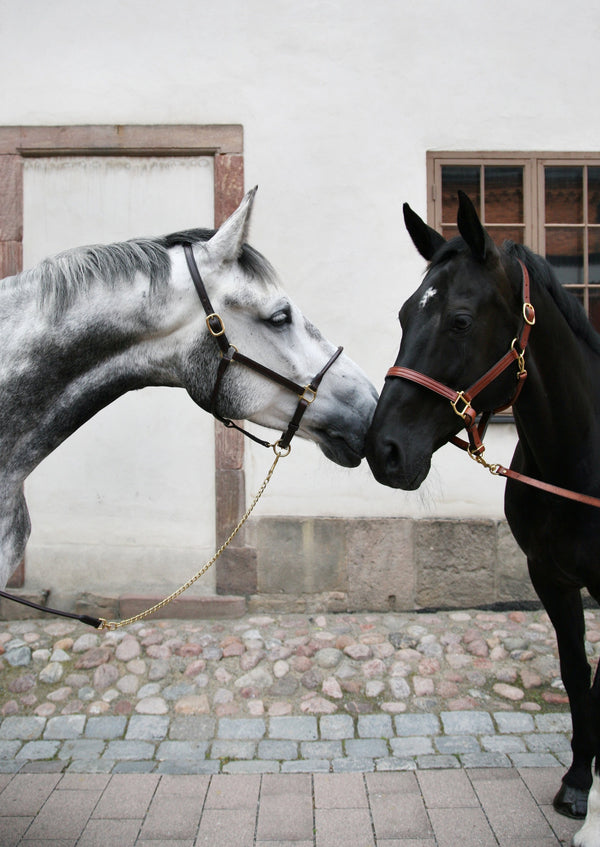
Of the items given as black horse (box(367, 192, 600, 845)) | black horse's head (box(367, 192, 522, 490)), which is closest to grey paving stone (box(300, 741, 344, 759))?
black horse (box(367, 192, 600, 845))

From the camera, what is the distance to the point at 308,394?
80.3 inches

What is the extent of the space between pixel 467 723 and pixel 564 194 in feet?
12.0

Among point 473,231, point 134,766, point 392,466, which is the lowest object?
point 134,766

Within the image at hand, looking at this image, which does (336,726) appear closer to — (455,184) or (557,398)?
(557,398)

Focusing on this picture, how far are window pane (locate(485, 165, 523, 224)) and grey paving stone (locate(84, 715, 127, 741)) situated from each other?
402cm

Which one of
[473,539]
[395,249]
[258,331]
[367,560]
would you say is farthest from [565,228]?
[258,331]

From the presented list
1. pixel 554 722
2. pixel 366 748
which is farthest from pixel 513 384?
pixel 554 722

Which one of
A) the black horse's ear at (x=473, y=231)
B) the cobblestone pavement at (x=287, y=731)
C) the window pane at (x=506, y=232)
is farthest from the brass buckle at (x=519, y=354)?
the window pane at (x=506, y=232)

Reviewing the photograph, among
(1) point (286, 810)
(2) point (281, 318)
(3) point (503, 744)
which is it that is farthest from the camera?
(3) point (503, 744)

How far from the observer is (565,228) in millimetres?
4723

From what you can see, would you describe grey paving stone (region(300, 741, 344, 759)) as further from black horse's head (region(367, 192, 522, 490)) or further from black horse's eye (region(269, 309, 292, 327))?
black horse's eye (region(269, 309, 292, 327))

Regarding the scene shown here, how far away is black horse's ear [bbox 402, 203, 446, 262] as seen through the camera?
2.33 metres

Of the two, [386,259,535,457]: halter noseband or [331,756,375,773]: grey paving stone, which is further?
A: [331,756,375,773]: grey paving stone

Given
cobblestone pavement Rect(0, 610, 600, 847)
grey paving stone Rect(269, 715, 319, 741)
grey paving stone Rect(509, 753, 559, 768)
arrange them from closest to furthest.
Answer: cobblestone pavement Rect(0, 610, 600, 847)
grey paving stone Rect(509, 753, 559, 768)
grey paving stone Rect(269, 715, 319, 741)
